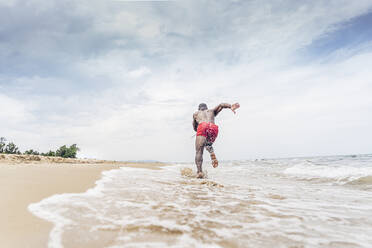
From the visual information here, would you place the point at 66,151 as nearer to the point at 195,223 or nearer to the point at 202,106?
the point at 202,106

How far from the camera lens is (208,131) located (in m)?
6.89

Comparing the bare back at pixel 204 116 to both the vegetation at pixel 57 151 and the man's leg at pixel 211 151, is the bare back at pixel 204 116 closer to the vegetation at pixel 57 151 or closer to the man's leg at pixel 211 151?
the man's leg at pixel 211 151

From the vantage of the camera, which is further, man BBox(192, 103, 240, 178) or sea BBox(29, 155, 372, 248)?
man BBox(192, 103, 240, 178)

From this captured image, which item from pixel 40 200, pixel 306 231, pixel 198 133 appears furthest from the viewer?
pixel 198 133

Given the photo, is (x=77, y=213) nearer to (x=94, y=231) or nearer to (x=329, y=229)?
(x=94, y=231)

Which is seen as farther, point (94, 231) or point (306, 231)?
point (306, 231)

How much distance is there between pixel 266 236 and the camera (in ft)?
5.73

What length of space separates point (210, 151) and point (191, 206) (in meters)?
4.43

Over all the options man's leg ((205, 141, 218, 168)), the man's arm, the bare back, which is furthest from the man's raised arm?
man's leg ((205, 141, 218, 168))

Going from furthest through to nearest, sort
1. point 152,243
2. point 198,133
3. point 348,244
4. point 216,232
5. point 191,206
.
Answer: point 198,133 < point 191,206 < point 216,232 < point 348,244 < point 152,243

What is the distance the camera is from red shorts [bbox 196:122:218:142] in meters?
6.89

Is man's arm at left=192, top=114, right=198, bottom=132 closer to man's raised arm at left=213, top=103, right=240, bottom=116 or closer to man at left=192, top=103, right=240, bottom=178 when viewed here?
man at left=192, top=103, right=240, bottom=178

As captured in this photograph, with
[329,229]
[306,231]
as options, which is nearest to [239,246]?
[306,231]

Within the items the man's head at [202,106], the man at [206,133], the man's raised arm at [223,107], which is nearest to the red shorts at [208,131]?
the man at [206,133]
